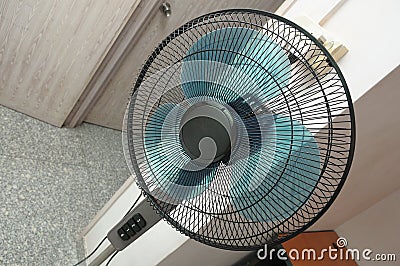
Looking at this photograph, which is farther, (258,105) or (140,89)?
(140,89)

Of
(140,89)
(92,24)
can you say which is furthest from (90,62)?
(140,89)

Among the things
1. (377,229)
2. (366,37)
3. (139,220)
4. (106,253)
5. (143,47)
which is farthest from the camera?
(143,47)

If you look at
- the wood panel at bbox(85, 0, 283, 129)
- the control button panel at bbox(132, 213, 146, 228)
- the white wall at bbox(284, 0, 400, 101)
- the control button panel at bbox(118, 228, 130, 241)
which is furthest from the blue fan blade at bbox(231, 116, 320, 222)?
the wood panel at bbox(85, 0, 283, 129)

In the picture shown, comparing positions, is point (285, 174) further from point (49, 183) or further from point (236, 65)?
point (49, 183)

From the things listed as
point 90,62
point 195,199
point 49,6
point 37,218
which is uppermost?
point 195,199

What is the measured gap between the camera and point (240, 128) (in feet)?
2.52

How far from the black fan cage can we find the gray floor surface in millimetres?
859

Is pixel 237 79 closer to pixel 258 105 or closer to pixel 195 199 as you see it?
pixel 258 105

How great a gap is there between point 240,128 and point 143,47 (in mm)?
1165

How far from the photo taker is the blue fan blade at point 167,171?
0.84m

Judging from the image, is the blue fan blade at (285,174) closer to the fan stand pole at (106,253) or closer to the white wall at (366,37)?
the white wall at (366,37)

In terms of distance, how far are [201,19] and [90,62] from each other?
1035 millimetres

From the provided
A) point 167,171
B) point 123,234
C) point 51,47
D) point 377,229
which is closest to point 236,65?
point 167,171

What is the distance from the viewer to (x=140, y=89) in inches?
35.5
